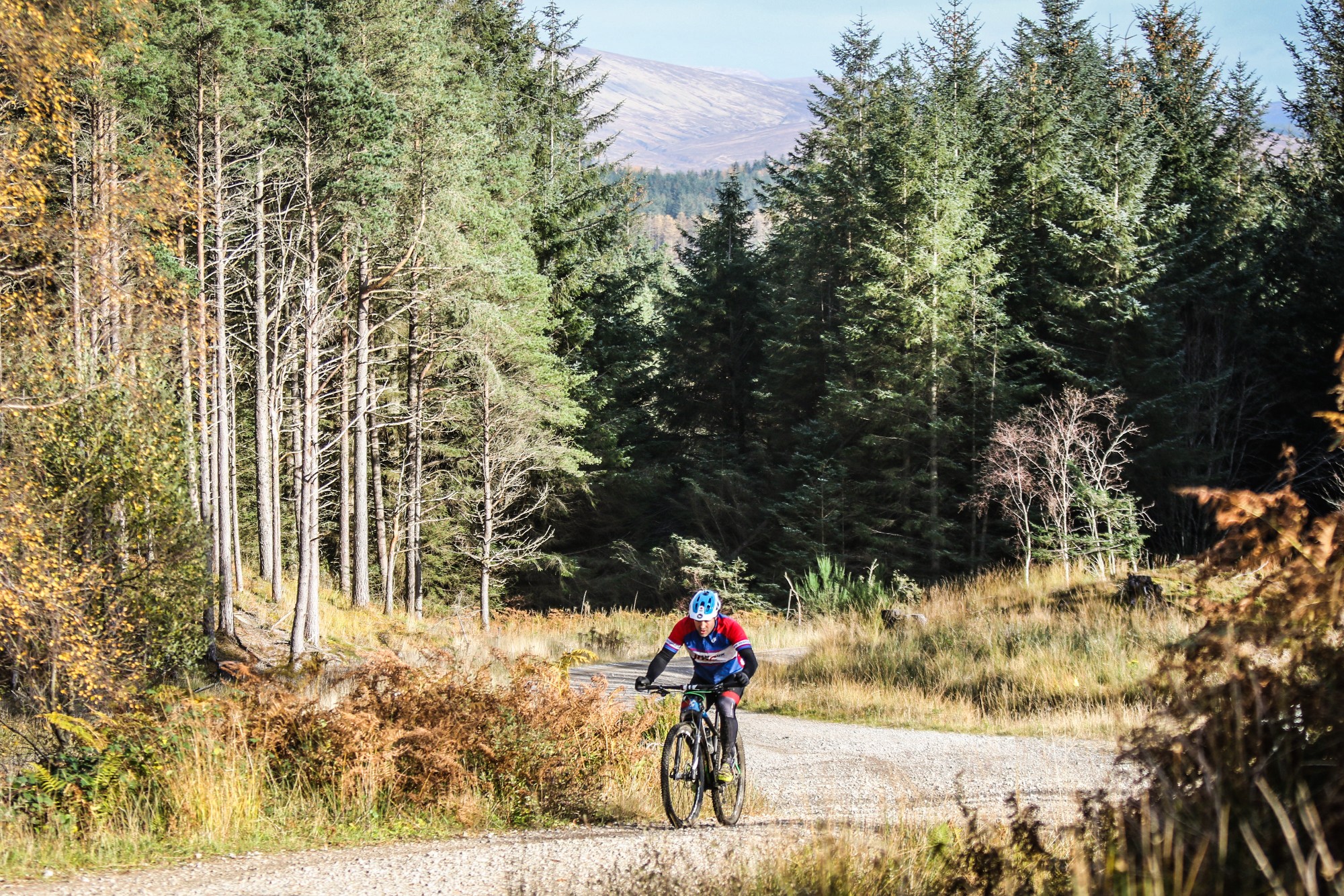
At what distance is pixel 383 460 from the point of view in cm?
3656

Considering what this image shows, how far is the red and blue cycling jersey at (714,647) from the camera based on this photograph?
323 inches

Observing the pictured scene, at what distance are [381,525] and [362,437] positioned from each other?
16.0 ft

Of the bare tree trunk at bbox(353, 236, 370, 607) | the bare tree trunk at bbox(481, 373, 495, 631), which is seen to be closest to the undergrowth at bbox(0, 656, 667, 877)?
the bare tree trunk at bbox(353, 236, 370, 607)

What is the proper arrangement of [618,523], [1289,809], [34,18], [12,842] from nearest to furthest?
[1289,809], [12,842], [34,18], [618,523]

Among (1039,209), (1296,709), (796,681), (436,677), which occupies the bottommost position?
(796,681)

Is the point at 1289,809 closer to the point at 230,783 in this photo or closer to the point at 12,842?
the point at 230,783

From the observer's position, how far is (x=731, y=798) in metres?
8.09

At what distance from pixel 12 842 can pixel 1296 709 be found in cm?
834

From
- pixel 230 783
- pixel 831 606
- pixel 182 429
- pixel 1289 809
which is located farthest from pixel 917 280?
pixel 1289 809

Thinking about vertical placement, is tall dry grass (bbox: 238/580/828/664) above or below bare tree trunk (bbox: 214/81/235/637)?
below

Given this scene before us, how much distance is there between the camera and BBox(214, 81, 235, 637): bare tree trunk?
21.2 meters

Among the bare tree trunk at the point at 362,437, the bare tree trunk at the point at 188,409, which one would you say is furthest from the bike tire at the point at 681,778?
the bare tree trunk at the point at 362,437

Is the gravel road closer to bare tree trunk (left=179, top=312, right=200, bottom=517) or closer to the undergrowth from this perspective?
the undergrowth

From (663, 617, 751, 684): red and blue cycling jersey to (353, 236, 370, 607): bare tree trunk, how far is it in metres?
19.6
